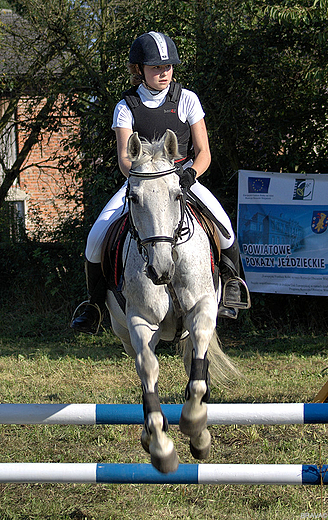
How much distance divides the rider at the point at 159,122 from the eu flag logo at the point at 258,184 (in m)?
4.91

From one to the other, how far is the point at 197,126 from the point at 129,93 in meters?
0.53

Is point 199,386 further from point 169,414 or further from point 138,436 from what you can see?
point 138,436

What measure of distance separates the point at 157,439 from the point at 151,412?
0.15 metres

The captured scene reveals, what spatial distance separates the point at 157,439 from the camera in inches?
121

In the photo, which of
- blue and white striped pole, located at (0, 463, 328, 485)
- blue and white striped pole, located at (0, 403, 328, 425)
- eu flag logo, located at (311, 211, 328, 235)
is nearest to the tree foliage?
eu flag logo, located at (311, 211, 328, 235)

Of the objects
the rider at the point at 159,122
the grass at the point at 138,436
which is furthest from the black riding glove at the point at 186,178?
the grass at the point at 138,436

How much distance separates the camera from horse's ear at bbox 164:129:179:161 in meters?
3.25

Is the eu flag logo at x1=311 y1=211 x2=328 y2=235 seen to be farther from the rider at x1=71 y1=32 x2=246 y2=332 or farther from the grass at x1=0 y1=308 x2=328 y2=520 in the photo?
the rider at x1=71 y1=32 x2=246 y2=332

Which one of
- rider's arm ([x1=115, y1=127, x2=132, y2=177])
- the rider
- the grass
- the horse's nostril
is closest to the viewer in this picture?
the horse's nostril

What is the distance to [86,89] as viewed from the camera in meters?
9.95

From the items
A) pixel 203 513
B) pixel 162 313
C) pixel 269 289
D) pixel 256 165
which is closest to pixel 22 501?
pixel 203 513

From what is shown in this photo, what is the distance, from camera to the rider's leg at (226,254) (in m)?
4.19

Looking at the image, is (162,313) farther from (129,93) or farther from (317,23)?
(317,23)

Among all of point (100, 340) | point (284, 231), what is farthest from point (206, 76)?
point (100, 340)
